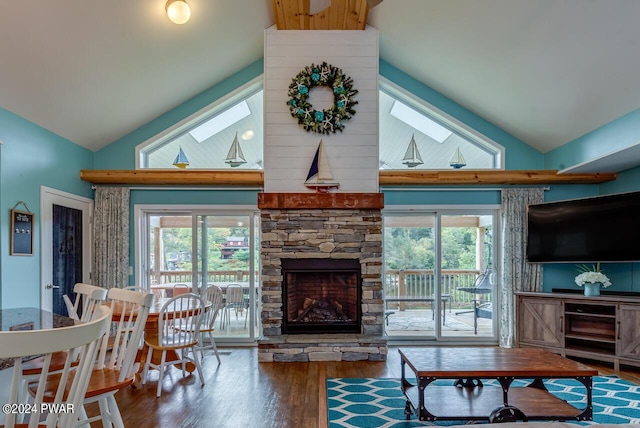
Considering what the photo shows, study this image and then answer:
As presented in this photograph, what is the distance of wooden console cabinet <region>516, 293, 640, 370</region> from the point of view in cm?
487

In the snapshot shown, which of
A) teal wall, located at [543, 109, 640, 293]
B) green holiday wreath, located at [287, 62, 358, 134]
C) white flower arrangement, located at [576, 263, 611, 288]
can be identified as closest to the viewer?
teal wall, located at [543, 109, 640, 293]

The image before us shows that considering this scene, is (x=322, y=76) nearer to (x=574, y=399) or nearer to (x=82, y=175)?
(x=82, y=175)

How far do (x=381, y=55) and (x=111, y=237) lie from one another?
441 cm

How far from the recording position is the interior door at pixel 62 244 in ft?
15.9

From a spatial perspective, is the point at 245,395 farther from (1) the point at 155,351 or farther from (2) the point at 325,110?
(2) the point at 325,110

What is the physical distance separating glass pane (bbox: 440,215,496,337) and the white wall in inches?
62.2

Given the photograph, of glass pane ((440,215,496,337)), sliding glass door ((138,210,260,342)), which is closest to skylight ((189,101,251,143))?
sliding glass door ((138,210,260,342))

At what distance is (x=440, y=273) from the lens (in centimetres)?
621

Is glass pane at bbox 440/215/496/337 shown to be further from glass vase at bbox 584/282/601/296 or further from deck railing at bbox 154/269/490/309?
glass vase at bbox 584/282/601/296

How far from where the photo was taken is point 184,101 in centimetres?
614

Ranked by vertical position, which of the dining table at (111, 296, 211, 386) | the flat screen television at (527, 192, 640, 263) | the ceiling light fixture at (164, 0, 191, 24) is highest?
the ceiling light fixture at (164, 0, 191, 24)

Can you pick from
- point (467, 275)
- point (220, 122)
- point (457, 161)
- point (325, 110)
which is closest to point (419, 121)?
point (457, 161)

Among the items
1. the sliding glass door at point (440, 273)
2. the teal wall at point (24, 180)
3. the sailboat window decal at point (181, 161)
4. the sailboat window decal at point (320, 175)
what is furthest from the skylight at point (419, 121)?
the teal wall at point (24, 180)

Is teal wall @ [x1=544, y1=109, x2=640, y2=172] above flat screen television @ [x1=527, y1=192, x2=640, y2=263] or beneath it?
above
